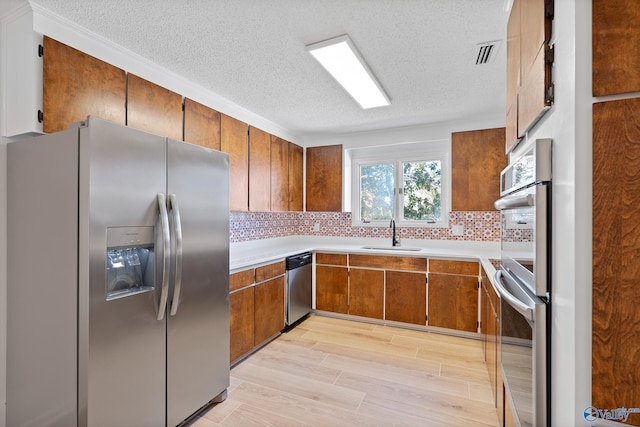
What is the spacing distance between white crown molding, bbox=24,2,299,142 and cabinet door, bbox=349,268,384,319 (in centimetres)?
224

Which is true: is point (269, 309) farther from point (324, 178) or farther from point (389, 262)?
point (324, 178)

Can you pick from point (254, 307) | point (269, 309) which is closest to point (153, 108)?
point (254, 307)

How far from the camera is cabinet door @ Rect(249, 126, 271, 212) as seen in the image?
3.21 metres

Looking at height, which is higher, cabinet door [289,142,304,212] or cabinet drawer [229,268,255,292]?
cabinet door [289,142,304,212]

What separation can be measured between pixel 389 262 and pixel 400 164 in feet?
4.80

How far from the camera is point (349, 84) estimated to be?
2463 millimetres

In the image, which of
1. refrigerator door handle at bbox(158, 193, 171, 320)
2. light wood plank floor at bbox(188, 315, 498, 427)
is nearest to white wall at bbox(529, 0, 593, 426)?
light wood plank floor at bbox(188, 315, 498, 427)

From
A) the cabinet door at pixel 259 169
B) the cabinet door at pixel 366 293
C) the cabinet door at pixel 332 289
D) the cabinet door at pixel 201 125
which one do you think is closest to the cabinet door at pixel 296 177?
the cabinet door at pixel 259 169

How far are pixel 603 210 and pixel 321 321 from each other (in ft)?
10.7

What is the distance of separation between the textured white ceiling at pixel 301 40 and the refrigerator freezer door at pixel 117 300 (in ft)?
2.33

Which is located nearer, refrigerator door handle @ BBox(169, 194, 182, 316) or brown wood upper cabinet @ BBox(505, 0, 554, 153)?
brown wood upper cabinet @ BBox(505, 0, 554, 153)

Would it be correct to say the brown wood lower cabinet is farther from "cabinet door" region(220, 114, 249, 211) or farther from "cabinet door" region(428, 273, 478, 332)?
"cabinet door" region(428, 273, 478, 332)

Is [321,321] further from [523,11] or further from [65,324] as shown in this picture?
[523,11]

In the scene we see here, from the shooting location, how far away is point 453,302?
317cm
